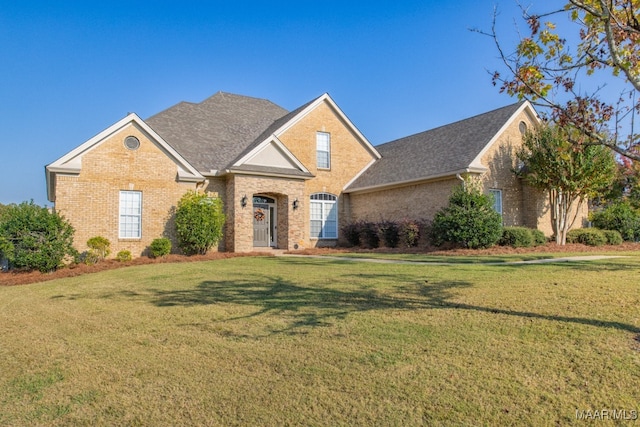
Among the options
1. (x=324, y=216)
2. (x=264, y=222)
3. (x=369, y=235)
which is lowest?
(x=369, y=235)

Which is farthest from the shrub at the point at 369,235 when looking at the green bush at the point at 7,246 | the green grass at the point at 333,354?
the green bush at the point at 7,246

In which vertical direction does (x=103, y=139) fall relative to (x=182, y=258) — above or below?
above

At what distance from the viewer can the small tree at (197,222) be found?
18.0 m

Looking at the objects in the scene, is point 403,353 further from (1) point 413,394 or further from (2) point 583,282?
(2) point 583,282

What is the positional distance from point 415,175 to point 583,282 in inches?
517

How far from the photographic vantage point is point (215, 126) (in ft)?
80.5

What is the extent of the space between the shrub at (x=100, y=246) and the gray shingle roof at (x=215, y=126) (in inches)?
203

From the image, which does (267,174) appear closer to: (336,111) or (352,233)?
(352,233)

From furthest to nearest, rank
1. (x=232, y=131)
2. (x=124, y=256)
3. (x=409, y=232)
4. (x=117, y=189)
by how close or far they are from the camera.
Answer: (x=232, y=131), (x=409, y=232), (x=117, y=189), (x=124, y=256)

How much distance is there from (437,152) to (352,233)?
19.0 feet

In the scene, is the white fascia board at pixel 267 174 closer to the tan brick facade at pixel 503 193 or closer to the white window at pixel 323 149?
the white window at pixel 323 149

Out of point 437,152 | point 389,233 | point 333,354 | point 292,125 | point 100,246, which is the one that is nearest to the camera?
point 333,354

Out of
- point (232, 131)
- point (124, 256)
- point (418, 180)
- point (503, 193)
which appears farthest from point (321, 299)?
point (232, 131)

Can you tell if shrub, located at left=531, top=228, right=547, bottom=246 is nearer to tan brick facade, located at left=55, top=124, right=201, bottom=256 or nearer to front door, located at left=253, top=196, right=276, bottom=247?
front door, located at left=253, top=196, right=276, bottom=247
